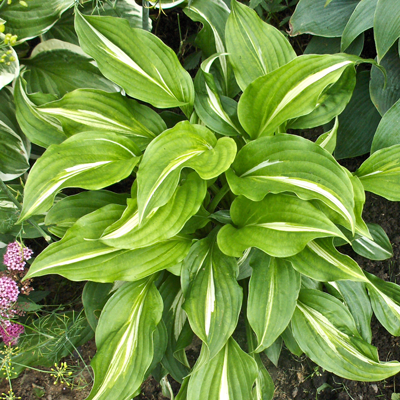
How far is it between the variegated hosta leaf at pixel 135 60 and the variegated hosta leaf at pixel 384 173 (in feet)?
1.98

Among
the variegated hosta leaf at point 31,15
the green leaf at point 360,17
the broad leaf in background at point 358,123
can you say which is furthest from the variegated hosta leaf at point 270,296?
the variegated hosta leaf at point 31,15

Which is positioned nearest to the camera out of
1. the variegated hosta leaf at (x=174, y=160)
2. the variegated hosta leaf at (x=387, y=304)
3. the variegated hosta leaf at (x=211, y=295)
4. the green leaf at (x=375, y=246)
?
the variegated hosta leaf at (x=174, y=160)

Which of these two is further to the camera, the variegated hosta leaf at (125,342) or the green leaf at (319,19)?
the green leaf at (319,19)

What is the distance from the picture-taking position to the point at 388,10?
1.11m

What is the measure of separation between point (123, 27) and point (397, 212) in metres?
1.28

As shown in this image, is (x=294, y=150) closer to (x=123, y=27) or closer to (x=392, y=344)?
(x=123, y=27)

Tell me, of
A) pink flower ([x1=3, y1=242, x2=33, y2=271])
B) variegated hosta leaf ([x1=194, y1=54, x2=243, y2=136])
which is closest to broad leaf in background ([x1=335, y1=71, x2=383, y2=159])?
variegated hosta leaf ([x1=194, y1=54, x2=243, y2=136])

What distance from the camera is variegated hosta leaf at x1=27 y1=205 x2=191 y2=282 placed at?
0.89m

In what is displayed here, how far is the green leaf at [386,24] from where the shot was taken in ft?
3.61

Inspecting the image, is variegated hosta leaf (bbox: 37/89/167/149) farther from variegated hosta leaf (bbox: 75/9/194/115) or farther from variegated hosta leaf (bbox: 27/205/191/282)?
variegated hosta leaf (bbox: 27/205/191/282)

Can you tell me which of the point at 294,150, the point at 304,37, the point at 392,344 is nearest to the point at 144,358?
the point at 294,150

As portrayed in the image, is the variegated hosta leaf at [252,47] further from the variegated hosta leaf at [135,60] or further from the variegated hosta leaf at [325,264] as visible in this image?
the variegated hosta leaf at [325,264]

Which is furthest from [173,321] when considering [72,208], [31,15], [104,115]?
[31,15]

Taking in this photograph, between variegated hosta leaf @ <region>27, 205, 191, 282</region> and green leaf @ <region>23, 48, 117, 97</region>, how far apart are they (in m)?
0.50
